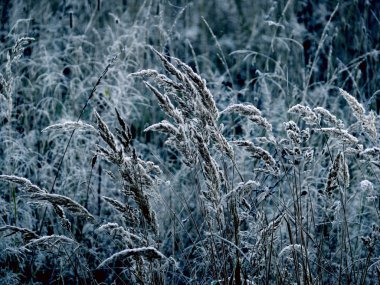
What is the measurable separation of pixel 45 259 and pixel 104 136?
51.1 inches

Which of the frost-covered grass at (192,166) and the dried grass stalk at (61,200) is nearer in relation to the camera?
the dried grass stalk at (61,200)

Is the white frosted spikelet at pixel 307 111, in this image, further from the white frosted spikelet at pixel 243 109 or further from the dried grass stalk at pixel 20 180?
the dried grass stalk at pixel 20 180

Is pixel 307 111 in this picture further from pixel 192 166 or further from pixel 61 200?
pixel 61 200

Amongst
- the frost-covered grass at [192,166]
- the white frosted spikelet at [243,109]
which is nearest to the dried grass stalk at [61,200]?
the frost-covered grass at [192,166]

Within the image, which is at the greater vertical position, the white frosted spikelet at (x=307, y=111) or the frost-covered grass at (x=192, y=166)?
the white frosted spikelet at (x=307, y=111)

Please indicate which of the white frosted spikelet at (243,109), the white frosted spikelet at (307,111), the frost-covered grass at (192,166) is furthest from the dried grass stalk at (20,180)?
the white frosted spikelet at (307,111)

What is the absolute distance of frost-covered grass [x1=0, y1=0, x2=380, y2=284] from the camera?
4.80 feet

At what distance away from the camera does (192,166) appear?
59.3 inches


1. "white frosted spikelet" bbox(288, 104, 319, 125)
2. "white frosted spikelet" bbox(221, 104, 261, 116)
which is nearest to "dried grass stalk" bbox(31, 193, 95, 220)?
"white frosted spikelet" bbox(221, 104, 261, 116)

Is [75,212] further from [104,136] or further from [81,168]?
[81,168]

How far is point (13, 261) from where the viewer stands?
230 centimetres

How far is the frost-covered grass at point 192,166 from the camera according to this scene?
4.80ft

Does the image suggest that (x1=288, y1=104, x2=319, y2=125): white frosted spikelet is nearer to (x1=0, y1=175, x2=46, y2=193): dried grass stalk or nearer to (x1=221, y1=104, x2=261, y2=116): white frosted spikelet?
(x1=221, y1=104, x2=261, y2=116): white frosted spikelet

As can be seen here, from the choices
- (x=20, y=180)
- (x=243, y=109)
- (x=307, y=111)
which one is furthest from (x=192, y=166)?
(x=20, y=180)
